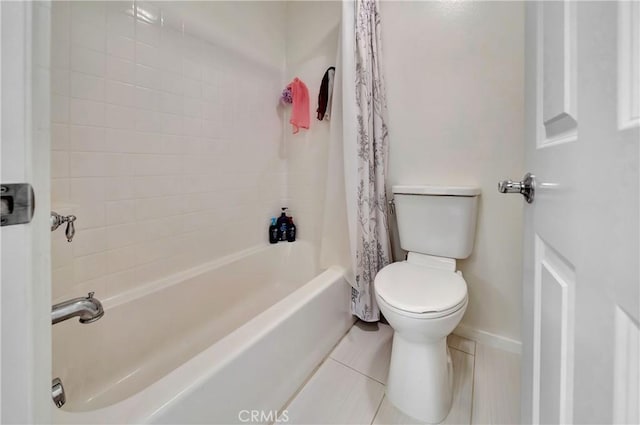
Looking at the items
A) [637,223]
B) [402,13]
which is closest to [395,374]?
[637,223]

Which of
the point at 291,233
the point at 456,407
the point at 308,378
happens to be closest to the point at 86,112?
the point at 291,233

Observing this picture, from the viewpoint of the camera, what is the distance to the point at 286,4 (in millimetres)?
1946

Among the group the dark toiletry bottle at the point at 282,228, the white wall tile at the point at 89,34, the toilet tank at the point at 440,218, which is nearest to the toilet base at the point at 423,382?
the toilet tank at the point at 440,218

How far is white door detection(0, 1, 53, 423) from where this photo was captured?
0.85ft

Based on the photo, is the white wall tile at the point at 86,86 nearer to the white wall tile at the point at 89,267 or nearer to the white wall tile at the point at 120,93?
the white wall tile at the point at 120,93

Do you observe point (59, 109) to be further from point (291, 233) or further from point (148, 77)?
point (291, 233)

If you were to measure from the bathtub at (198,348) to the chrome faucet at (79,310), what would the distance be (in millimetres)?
232

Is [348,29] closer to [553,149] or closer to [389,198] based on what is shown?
[389,198]

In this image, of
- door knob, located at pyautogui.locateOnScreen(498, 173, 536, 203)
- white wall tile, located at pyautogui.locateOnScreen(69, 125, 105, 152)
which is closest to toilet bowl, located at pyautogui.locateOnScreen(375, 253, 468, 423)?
door knob, located at pyautogui.locateOnScreen(498, 173, 536, 203)

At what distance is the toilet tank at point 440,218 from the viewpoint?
1.24 m

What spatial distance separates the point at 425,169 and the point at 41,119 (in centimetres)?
149

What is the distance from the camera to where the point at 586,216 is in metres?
0.31

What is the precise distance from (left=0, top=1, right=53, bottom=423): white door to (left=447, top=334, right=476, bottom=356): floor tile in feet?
5.13

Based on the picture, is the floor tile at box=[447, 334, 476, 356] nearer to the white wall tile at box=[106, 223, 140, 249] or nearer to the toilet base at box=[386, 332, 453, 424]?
the toilet base at box=[386, 332, 453, 424]
